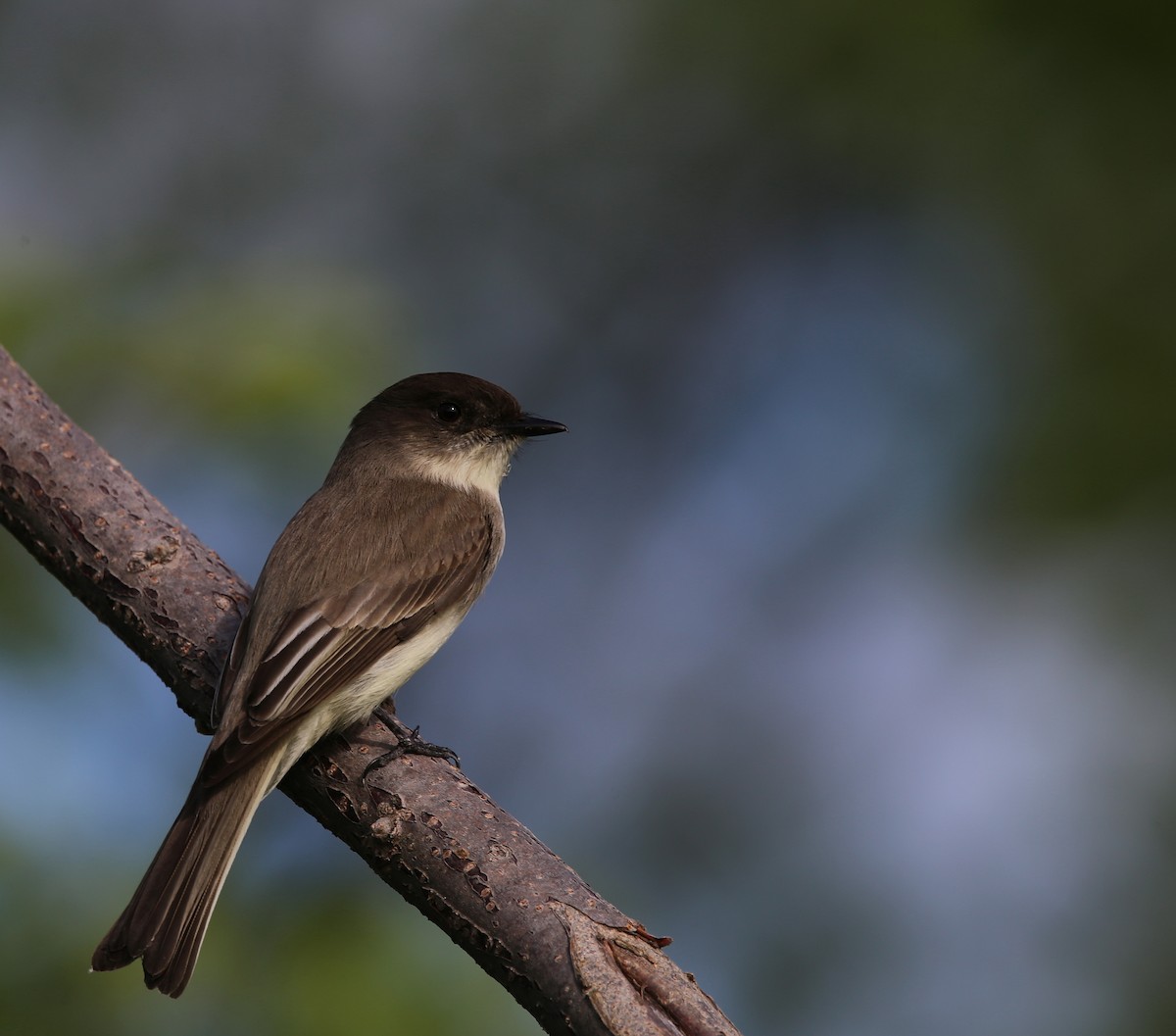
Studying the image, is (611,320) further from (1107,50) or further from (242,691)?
(242,691)

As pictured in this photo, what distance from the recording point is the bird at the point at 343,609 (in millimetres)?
3459

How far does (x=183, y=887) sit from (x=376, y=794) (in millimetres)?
518

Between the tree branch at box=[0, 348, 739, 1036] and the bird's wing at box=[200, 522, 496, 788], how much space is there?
0.60 ft

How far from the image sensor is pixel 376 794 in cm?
348

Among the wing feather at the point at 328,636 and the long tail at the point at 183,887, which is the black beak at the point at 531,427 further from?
the long tail at the point at 183,887

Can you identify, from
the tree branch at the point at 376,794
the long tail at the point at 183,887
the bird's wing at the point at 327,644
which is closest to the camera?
the tree branch at the point at 376,794

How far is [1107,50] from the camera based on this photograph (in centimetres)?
531

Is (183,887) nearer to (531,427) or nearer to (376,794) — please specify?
(376,794)

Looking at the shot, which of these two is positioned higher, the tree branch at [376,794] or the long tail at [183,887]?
the tree branch at [376,794]

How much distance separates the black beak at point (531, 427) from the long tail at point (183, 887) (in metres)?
1.92

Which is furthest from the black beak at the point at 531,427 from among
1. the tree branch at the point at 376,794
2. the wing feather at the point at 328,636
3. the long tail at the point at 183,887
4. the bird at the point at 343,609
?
the long tail at the point at 183,887

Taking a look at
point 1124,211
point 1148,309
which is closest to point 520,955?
point 1148,309

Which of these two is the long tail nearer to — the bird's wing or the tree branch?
the bird's wing

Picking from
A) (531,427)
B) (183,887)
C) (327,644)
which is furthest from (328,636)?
(531,427)
